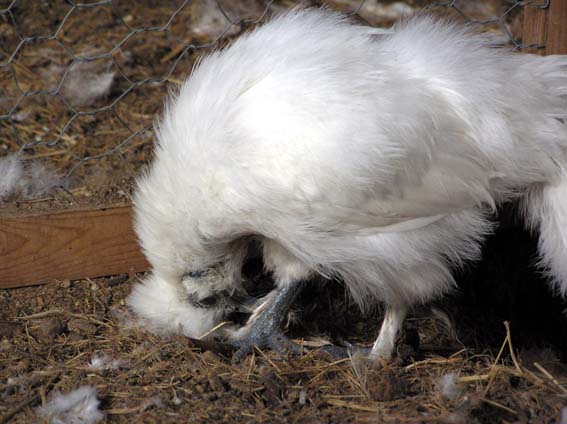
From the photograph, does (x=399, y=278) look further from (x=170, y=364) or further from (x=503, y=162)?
(x=170, y=364)

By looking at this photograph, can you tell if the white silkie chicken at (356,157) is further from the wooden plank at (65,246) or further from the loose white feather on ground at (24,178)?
the loose white feather on ground at (24,178)

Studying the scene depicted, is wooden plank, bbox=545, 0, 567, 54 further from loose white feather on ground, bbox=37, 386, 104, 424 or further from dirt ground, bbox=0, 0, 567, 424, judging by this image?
loose white feather on ground, bbox=37, 386, 104, 424

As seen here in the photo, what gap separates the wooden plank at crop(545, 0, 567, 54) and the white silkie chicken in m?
0.35

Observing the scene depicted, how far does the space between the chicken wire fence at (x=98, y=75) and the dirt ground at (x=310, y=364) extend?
519mm

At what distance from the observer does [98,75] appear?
A: 11.3ft

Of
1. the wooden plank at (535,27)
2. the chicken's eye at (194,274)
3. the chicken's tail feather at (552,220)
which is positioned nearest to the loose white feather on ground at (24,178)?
the chicken's eye at (194,274)

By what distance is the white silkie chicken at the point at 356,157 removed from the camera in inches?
74.5

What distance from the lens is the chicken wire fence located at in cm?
280

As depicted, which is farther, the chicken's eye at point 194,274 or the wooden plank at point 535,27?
the wooden plank at point 535,27

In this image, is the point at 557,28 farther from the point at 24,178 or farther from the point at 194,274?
the point at 24,178

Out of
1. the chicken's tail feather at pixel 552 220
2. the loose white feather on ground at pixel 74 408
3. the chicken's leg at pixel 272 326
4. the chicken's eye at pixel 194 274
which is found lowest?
the chicken's leg at pixel 272 326

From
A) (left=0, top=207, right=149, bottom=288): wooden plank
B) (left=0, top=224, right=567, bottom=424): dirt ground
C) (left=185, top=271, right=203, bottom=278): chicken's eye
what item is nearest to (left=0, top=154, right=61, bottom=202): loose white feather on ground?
(left=0, top=207, right=149, bottom=288): wooden plank

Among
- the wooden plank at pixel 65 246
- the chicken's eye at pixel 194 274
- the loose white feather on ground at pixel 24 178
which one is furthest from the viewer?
the loose white feather on ground at pixel 24 178

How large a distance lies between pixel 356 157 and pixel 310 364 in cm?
71
